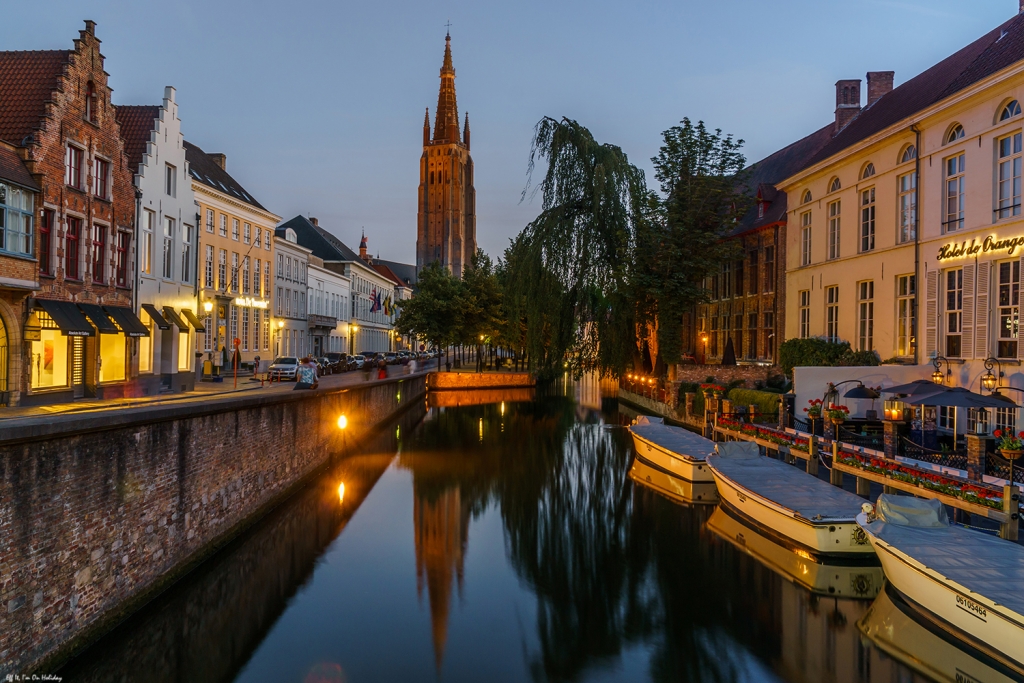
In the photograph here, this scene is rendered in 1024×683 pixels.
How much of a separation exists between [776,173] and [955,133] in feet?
70.8

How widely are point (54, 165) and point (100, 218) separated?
2851 mm

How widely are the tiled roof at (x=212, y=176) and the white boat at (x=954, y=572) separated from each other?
3598cm

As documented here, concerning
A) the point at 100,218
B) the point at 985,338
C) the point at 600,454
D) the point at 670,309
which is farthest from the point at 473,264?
the point at 985,338

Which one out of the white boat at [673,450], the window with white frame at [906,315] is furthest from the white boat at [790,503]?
the window with white frame at [906,315]

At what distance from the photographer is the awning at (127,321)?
22.5m

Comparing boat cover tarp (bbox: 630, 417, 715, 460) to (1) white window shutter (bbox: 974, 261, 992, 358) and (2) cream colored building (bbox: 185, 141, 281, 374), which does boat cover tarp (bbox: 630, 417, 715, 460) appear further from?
(2) cream colored building (bbox: 185, 141, 281, 374)

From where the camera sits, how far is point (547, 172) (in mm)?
29484

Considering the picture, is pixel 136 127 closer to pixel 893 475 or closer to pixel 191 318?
pixel 191 318

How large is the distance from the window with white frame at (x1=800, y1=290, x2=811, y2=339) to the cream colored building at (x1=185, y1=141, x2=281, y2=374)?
83.7 ft

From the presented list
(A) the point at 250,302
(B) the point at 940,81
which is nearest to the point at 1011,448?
(B) the point at 940,81

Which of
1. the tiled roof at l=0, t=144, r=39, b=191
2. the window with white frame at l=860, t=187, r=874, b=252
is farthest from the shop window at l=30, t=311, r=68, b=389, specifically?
the window with white frame at l=860, t=187, r=874, b=252

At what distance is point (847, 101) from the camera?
1348 inches

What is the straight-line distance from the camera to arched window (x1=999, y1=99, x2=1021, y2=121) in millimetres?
18203

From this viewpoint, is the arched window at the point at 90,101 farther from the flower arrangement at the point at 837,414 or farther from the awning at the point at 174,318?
the flower arrangement at the point at 837,414
